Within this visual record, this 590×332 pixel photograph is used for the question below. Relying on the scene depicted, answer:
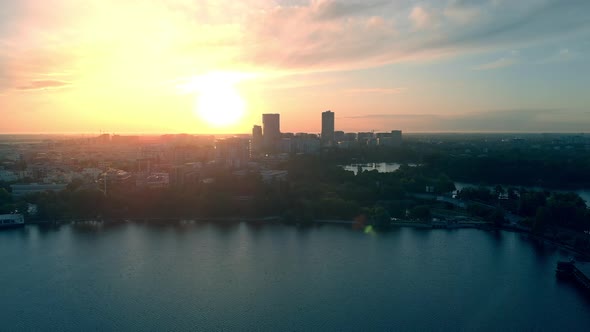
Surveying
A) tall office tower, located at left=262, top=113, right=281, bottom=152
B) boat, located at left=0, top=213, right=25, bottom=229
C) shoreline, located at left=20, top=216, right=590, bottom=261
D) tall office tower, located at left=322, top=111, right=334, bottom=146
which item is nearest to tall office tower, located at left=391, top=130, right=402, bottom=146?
tall office tower, located at left=322, top=111, right=334, bottom=146

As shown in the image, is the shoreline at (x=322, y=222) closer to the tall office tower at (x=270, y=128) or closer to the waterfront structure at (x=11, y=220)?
the waterfront structure at (x=11, y=220)

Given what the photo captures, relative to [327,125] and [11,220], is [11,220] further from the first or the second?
[327,125]

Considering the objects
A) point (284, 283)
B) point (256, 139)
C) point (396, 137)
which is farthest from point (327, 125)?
point (284, 283)

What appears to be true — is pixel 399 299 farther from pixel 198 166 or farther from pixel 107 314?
pixel 198 166

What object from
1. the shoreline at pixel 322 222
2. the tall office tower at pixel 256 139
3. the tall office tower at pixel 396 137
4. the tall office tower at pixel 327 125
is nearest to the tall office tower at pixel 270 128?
the tall office tower at pixel 256 139

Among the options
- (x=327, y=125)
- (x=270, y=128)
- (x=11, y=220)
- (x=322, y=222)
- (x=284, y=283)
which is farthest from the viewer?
(x=327, y=125)

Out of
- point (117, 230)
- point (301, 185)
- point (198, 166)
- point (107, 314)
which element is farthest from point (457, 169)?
point (107, 314)

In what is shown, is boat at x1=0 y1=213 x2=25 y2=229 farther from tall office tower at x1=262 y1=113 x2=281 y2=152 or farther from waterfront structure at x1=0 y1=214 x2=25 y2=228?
tall office tower at x1=262 y1=113 x2=281 y2=152
